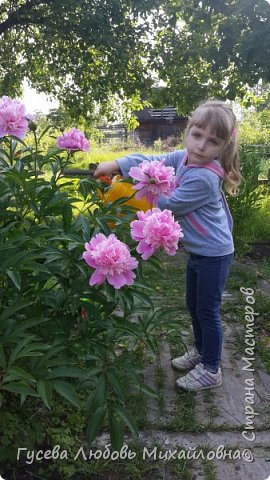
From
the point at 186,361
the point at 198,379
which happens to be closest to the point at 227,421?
the point at 198,379

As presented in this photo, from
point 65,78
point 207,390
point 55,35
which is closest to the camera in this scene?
point 207,390

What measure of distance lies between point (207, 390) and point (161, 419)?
13.4 inches

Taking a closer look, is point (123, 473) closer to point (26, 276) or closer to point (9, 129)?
point (26, 276)

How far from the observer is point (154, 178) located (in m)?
1.59

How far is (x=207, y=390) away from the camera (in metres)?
2.42

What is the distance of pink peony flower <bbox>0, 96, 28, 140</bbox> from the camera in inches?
67.5

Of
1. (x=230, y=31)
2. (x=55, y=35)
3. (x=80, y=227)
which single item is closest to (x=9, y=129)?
(x=80, y=227)

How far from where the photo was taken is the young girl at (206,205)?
2170mm

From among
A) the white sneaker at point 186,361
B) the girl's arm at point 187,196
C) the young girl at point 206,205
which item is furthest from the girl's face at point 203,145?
the white sneaker at point 186,361

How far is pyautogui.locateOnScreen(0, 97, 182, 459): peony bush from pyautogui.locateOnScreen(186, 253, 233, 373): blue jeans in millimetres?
525

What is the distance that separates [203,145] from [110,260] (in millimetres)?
1074

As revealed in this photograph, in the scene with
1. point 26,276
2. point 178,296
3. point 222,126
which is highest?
point 222,126

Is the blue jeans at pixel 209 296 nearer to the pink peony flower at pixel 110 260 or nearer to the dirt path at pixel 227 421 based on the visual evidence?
the dirt path at pixel 227 421

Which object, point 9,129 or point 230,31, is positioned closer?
point 9,129
